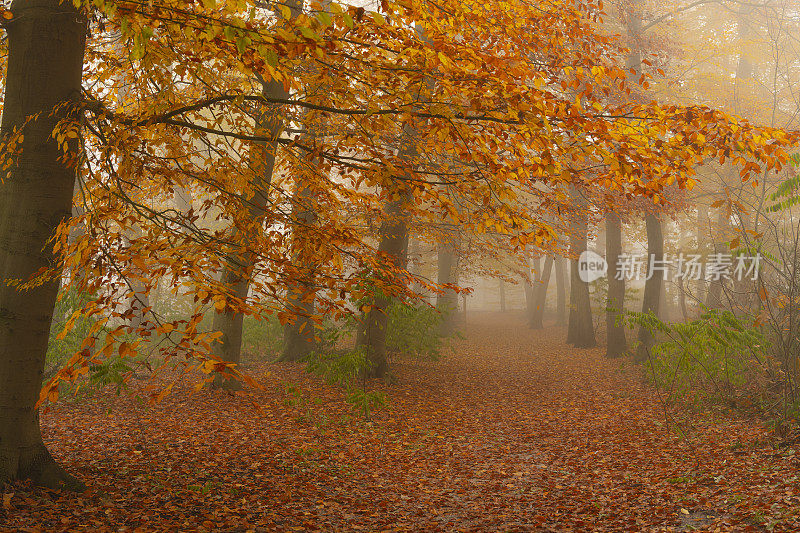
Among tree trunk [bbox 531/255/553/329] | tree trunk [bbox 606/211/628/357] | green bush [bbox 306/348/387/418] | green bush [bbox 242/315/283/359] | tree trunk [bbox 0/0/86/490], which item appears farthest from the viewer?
tree trunk [bbox 531/255/553/329]

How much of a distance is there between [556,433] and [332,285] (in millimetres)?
5628

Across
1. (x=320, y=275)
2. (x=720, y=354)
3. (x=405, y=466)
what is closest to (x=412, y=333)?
(x=405, y=466)

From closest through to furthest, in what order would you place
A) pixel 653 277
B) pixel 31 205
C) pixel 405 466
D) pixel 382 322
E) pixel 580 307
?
pixel 31 205, pixel 405 466, pixel 382 322, pixel 653 277, pixel 580 307

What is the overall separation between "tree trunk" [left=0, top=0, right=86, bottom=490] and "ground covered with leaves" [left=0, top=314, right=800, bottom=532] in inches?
17.8

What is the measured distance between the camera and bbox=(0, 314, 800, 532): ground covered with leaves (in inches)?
189

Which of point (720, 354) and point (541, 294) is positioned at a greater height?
point (541, 294)

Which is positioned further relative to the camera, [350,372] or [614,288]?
[614,288]

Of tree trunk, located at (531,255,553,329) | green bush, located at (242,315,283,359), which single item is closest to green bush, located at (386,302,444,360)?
green bush, located at (242,315,283,359)

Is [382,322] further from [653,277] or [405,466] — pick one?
[653,277]

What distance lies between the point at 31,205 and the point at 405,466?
5.00 metres

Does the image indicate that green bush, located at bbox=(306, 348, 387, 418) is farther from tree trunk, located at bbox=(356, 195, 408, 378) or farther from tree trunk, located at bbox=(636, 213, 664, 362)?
tree trunk, located at bbox=(636, 213, 664, 362)

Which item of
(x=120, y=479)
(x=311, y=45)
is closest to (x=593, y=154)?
(x=311, y=45)

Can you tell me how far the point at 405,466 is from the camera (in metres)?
6.99

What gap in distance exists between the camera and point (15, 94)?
182 inches
